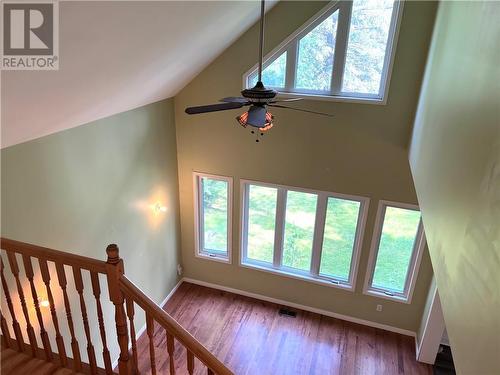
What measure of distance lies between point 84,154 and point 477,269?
3860mm

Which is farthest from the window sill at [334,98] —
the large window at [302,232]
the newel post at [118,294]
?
the newel post at [118,294]

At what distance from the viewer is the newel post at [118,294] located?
2.16 m

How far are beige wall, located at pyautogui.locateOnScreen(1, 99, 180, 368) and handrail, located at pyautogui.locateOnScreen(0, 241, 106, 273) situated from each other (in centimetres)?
110

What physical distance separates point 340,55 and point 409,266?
3.29 meters

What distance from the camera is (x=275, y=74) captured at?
535cm

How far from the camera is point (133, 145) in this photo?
498 cm

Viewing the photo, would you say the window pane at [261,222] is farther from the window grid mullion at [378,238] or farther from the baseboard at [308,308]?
the window grid mullion at [378,238]

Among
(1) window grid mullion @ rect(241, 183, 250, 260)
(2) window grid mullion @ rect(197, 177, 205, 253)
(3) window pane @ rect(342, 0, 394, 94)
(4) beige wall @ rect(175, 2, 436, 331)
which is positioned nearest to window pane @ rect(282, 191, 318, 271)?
(4) beige wall @ rect(175, 2, 436, 331)

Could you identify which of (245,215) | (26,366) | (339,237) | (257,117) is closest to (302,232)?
(339,237)

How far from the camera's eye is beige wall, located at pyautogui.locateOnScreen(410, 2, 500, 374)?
175 centimetres

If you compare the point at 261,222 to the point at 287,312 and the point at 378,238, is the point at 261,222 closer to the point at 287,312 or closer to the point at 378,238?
the point at 287,312

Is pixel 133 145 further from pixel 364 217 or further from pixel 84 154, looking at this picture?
pixel 364 217

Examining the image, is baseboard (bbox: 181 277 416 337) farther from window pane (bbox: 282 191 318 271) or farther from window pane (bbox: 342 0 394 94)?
window pane (bbox: 342 0 394 94)

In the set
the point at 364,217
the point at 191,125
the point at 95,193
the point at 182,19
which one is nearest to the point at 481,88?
the point at 182,19
